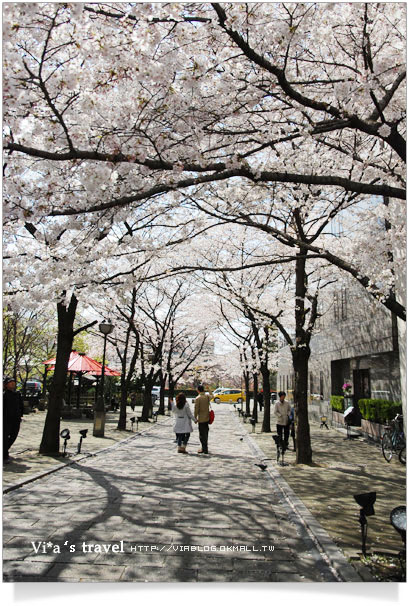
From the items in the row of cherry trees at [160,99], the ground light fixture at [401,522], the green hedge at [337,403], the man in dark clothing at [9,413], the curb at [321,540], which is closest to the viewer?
the ground light fixture at [401,522]

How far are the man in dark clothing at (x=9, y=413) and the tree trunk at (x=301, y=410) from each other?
6.04 meters

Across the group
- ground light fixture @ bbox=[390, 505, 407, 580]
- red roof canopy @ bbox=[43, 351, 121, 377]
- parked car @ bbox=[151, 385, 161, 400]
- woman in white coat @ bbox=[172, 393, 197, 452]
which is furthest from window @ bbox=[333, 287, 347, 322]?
parked car @ bbox=[151, 385, 161, 400]

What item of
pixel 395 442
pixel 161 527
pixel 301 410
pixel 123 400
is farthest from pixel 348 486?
pixel 123 400

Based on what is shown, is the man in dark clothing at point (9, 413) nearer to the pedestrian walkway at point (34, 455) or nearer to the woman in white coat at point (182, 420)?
the pedestrian walkway at point (34, 455)

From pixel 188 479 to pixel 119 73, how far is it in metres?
6.98

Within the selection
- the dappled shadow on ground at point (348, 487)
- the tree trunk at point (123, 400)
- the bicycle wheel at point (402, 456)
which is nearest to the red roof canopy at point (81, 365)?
the tree trunk at point (123, 400)

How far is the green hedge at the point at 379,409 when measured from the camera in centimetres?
1385

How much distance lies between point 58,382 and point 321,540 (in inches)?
299

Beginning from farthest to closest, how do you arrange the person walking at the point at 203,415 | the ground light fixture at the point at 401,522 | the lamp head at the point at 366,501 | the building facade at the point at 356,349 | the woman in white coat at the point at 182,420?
the building facade at the point at 356,349
the person walking at the point at 203,415
the woman in white coat at the point at 182,420
the lamp head at the point at 366,501
the ground light fixture at the point at 401,522

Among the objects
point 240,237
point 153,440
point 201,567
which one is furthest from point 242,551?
point 240,237

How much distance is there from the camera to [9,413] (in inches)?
366

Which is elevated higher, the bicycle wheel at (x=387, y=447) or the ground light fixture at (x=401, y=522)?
the ground light fixture at (x=401, y=522)

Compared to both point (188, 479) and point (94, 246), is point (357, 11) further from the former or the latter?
point (188, 479)

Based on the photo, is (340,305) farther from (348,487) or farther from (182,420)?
(348,487)
